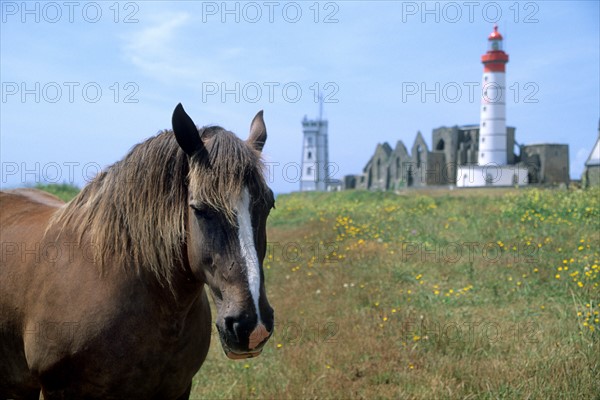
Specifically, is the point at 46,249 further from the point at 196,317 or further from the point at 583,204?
the point at 583,204

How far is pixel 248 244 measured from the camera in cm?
268

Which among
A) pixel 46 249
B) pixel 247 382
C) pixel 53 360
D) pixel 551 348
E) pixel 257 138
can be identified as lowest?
pixel 247 382

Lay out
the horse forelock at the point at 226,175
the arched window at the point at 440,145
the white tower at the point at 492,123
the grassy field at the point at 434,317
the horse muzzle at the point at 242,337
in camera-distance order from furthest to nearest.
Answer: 1. the arched window at the point at 440,145
2. the white tower at the point at 492,123
3. the grassy field at the point at 434,317
4. the horse forelock at the point at 226,175
5. the horse muzzle at the point at 242,337

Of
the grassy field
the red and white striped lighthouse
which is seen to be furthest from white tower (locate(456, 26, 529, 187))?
the grassy field

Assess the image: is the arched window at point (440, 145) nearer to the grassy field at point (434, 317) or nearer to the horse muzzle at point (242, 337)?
the grassy field at point (434, 317)

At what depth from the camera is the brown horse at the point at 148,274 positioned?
2.73 meters

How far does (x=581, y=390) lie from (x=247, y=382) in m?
3.02

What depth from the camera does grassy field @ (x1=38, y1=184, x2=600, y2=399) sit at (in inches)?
197

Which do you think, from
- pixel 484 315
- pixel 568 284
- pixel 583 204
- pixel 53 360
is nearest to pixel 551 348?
pixel 484 315

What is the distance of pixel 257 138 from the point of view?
3.44m

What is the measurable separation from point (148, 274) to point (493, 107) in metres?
46.5

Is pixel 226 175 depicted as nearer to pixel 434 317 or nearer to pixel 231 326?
pixel 231 326

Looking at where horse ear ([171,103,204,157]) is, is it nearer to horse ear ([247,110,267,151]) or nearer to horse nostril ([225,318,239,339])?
horse ear ([247,110,267,151])

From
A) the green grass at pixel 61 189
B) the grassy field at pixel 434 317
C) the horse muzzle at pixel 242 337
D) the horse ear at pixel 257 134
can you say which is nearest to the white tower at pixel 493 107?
the green grass at pixel 61 189
